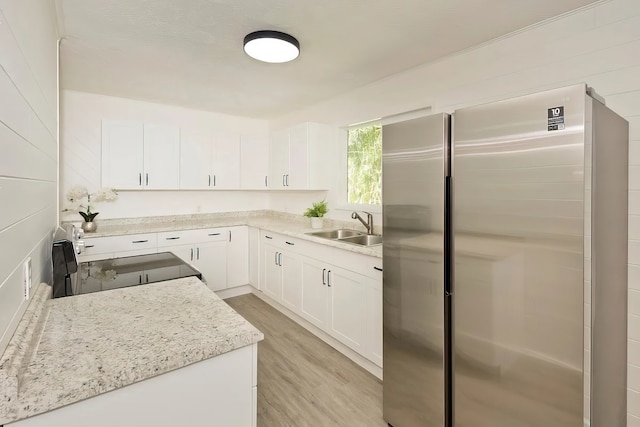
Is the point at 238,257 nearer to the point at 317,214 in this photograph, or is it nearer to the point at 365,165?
the point at 317,214

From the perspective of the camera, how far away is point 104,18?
195cm

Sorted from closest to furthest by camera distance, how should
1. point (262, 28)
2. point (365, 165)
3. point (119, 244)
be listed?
point (262, 28), point (119, 244), point (365, 165)

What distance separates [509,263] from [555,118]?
587mm

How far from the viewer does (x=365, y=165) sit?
3.40 meters

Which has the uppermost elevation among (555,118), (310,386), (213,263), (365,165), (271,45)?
(271,45)

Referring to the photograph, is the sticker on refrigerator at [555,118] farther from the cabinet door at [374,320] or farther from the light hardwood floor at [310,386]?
the light hardwood floor at [310,386]

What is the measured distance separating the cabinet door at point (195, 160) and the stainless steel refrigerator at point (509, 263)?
3001mm

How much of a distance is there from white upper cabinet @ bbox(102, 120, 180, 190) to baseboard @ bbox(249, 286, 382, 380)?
1889 mm

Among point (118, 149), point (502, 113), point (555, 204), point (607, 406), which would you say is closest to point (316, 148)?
point (118, 149)

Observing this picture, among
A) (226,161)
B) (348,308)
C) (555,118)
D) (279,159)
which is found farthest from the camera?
(226,161)

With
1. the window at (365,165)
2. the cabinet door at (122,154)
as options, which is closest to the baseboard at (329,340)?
the window at (365,165)

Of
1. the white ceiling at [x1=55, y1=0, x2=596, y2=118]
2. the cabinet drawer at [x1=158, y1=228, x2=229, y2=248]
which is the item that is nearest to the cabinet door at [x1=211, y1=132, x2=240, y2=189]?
the cabinet drawer at [x1=158, y1=228, x2=229, y2=248]

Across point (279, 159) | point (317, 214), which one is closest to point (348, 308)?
point (317, 214)

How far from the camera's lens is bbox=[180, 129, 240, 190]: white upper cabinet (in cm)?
400
